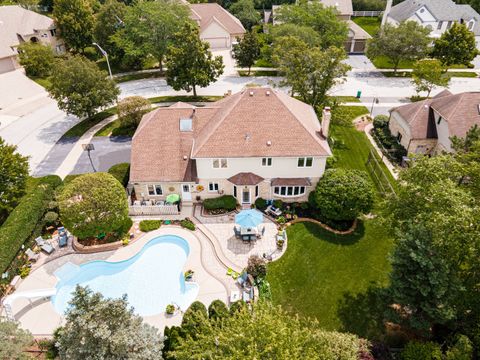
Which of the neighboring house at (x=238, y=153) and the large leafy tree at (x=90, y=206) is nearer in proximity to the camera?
the large leafy tree at (x=90, y=206)

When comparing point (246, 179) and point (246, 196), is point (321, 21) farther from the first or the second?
point (246, 196)

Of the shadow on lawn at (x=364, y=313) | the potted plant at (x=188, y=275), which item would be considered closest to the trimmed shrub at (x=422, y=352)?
the shadow on lawn at (x=364, y=313)

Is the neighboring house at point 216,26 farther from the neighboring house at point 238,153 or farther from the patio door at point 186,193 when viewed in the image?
the patio door at point 186,193

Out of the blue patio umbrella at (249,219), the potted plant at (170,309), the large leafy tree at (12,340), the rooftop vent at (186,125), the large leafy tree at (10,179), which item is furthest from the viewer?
the rooftop vent at (186,125)

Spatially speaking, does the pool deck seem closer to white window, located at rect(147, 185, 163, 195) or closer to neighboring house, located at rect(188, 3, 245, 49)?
white window, located at rect(147, 185, 163, 195)

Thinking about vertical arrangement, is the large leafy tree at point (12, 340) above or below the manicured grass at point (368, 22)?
below

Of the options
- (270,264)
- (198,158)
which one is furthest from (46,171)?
(270,264)

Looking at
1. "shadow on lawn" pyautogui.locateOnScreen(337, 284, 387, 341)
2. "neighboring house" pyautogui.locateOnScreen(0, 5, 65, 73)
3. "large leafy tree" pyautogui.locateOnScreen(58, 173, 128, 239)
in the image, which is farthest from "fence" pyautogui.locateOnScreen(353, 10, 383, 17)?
"large leafy tree" pyautogui.locateOnScreen(58, 173, 128, 239)
